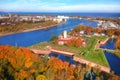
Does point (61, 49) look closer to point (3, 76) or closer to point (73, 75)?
point (73, 75)

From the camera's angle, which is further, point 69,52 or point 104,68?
point 69,52

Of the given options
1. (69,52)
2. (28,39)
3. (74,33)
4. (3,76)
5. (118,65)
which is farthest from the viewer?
(74,33)

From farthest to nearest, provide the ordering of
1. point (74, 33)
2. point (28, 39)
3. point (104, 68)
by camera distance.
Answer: point (74, 33), point (28, 39), point (104, 68)

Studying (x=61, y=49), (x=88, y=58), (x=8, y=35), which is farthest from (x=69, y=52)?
(x=8, y=35)

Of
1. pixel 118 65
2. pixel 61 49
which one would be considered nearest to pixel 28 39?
pixel 61 49

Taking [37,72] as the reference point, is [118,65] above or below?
below

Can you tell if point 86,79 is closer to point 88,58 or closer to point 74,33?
point 88,58

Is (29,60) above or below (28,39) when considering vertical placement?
above

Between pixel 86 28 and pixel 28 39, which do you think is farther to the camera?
pixel 86 28

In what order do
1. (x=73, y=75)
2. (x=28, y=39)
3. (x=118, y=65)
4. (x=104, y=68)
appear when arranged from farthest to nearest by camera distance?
1. (x=28, y=39)
2. (x=118, y=65)
3. (x=104, y=68)
4. (x=73, y=75)
